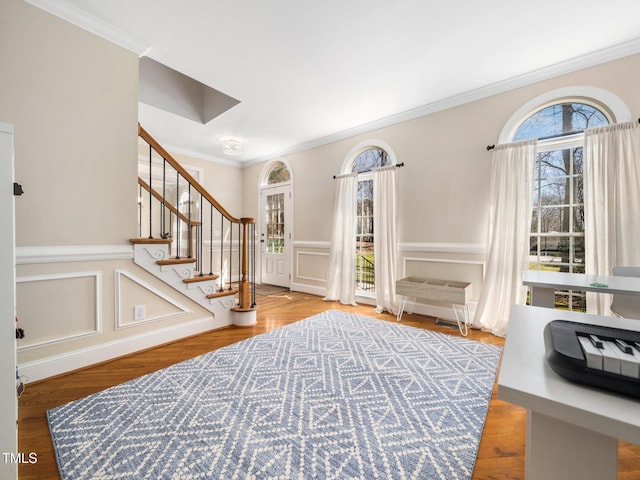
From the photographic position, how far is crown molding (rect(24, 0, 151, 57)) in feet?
6.51

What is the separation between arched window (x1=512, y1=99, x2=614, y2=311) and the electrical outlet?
383 cm

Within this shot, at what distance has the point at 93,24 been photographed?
2.16 m

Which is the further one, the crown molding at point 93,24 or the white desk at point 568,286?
the crown molding at point 93,24

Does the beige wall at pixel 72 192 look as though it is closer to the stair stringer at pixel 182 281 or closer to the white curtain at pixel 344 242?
the stair stringer at pixel 182 281

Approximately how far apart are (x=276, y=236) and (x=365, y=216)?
204 centimetres

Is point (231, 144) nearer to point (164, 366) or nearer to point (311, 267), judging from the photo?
point (311, 267)

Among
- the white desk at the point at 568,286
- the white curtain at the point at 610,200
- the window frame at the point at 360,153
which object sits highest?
the window frame at the point at 360,153

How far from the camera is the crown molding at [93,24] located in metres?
1.99

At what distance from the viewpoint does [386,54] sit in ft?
8.25

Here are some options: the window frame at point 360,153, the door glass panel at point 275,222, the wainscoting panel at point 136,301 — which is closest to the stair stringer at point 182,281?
the wainscoting panel at point 136,301

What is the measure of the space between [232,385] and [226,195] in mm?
4559

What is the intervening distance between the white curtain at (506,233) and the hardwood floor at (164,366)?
30 centimetres

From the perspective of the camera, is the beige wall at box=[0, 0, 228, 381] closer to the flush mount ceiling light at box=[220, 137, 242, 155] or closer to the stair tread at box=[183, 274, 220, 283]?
the stair tread at box=[183, 274, 220, 283]

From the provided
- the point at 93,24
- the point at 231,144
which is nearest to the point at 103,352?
the point at 93,24
